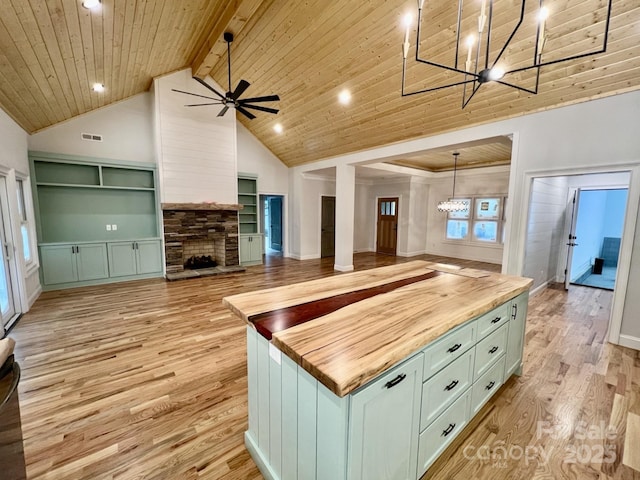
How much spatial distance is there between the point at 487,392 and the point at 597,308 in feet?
12.4

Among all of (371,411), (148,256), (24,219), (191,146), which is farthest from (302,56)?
(24,219)

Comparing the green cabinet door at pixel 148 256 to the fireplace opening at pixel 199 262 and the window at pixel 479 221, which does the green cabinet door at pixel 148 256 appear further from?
the window at pixel 479 221

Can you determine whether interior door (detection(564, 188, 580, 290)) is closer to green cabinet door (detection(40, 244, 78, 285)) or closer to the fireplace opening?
the fireplace opening

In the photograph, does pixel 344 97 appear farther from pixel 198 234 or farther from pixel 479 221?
pixel 479 221

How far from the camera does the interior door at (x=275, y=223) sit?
8883 millimetres

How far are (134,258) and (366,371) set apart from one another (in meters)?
5.96

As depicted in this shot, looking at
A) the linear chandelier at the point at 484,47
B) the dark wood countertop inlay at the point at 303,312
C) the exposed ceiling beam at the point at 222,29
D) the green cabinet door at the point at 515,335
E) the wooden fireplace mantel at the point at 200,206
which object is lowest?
the green cabinet door at the point at 515,335

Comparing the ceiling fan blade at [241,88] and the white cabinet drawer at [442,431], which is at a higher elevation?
the ceiling fan blade at [241,88]

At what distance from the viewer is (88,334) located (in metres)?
3.14

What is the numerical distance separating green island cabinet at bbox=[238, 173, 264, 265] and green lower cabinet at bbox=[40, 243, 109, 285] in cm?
285

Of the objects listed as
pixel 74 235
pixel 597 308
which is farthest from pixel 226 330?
pixel 597 308

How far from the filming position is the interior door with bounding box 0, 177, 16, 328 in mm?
3406

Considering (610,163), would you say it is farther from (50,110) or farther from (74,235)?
(74,235)

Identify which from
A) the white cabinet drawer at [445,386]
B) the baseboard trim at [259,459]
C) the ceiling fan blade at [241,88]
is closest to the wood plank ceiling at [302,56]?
the ceiling fan blade at [241,88]
